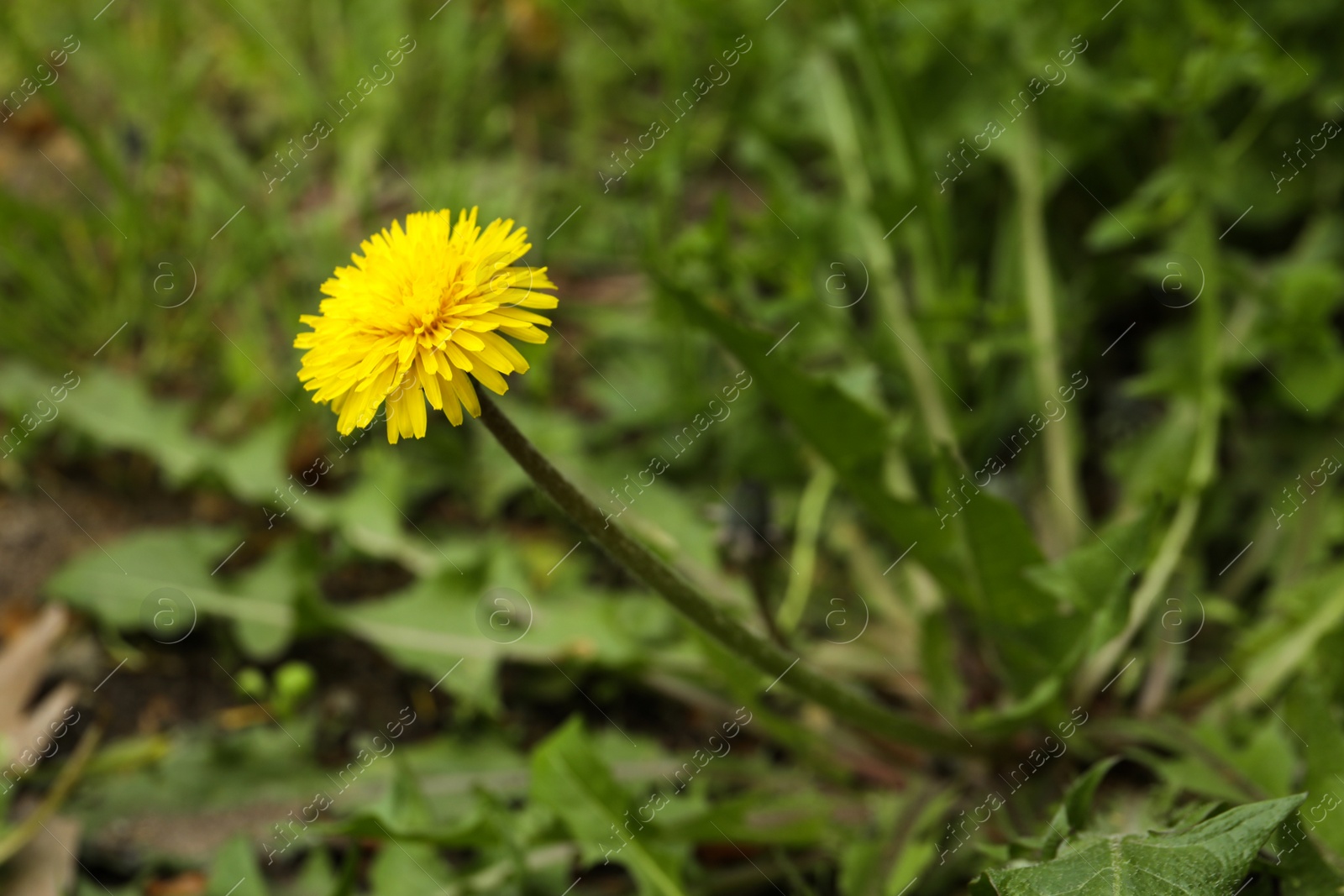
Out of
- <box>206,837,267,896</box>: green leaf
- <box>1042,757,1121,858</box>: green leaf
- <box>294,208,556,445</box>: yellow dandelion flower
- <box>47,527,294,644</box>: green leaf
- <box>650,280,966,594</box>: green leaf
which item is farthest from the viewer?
<box>47,527,294,644</box>: green leaf

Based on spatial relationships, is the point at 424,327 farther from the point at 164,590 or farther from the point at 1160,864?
the point at 164,590

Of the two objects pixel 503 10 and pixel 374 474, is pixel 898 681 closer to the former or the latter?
pixel 374 474

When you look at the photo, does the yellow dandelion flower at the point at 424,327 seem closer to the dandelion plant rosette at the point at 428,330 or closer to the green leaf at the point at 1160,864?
the dandelion plant rosette at the point at 428,330

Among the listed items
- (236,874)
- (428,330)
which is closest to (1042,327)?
(428,330)

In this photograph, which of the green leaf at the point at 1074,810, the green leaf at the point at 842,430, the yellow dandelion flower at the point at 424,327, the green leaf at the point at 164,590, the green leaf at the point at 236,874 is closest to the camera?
the yellow dandelion flower at the point at 424,327

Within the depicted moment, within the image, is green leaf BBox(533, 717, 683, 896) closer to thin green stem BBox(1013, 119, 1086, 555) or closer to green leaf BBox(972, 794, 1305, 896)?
green leaf BBox(972, 794, 1305, 896)

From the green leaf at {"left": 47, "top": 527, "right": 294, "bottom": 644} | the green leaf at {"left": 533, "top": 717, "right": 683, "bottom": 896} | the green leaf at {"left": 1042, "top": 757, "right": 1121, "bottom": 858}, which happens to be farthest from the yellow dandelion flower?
the green leaf at {"left": 47, "top": 527, "right": 294, "bottom": 644}

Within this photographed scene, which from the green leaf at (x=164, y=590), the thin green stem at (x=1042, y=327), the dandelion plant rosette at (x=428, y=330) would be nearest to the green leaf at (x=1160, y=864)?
the dandelion plant rosette at (x=428, y=330)
